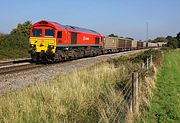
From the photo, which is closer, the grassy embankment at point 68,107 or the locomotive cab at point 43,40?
the grassy embankment at point 68,107

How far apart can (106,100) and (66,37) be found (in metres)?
20.2

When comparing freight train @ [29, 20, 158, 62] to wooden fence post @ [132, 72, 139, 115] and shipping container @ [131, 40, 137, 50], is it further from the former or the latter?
shipping container @ [131, 40, 137, 50]

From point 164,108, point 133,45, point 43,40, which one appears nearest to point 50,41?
point 43,40

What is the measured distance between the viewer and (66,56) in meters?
28.4

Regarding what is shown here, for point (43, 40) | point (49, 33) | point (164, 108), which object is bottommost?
point (164, 108)

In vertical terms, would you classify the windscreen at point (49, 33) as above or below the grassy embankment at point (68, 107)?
above

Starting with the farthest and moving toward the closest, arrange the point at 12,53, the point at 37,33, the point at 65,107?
the point at 12,53 < the point at 37,33 < the point at 65,107

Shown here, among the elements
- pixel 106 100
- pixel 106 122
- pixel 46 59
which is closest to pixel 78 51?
pixel 46 59

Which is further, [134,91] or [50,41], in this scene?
[50,41]

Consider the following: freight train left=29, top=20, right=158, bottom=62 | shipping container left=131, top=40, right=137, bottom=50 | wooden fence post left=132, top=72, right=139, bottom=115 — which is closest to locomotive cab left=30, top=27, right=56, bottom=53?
freight train left=29, top=20, right=158, bottom=62

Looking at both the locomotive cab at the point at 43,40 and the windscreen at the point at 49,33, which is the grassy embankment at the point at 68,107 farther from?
the windscreen at the point at 49,33

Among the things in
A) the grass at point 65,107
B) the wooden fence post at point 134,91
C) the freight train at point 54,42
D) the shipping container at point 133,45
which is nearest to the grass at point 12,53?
the freight train at point 54,42

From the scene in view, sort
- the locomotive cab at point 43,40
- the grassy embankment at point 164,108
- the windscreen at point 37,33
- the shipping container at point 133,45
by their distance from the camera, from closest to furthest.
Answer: the grassy embankment at point 164,108 < the locomotive cab at point 43,40 < the windscreen at point 37,33 < the shipping container at point 133,45

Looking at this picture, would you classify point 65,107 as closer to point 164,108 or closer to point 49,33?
point 164,108
